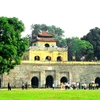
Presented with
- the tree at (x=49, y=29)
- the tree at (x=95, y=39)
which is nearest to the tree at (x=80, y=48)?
the tree at (x=95, y=39)

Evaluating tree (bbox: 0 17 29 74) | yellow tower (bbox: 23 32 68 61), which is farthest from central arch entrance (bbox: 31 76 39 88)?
tree (bbox: 0 17 29 74)

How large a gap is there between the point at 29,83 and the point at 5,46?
18696 mm

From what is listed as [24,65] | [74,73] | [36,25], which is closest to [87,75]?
[74,73]

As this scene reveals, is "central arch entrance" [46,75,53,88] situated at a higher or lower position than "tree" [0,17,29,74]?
lower

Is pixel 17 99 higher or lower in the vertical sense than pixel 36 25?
lower

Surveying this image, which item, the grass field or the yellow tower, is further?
the yellow tower

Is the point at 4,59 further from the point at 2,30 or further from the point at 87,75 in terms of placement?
the point at 87,75

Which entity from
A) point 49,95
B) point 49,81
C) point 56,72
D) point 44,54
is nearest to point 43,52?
point 44,54

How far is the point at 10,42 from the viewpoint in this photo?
53.8 meters

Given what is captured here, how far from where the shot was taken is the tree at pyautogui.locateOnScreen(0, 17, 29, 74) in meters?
53.1

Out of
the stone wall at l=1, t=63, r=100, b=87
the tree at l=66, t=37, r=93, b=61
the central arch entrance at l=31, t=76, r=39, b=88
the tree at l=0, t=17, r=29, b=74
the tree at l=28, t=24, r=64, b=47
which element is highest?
the tree at l=28, t=24, r=64, b=47

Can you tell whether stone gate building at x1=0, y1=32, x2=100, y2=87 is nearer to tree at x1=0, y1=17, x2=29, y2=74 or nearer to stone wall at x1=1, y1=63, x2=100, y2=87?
stone wall at x1=1, y1=63, x2=100, y2=87

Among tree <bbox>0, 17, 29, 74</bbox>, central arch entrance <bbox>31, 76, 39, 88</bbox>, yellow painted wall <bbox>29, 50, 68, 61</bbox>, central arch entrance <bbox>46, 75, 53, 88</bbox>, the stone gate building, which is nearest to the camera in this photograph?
tree <bbox>0, 17, 29, 74</bbox>

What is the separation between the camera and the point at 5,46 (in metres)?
52.9
